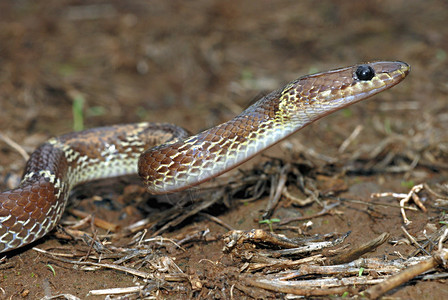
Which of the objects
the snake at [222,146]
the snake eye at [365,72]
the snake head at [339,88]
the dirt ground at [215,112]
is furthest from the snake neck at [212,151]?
the snake eye at [365,72]

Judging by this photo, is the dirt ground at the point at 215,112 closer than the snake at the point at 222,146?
Yes

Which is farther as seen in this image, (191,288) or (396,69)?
(396,69)

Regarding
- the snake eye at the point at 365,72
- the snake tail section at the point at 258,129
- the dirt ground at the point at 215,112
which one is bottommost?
the dirt ground at the point at 215,112

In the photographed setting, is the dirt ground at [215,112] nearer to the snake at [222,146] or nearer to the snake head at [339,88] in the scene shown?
the snake at [222,146]

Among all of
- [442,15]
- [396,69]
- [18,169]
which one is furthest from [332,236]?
[442,15]

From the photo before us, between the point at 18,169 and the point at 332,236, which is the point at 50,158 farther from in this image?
the point at 332,236

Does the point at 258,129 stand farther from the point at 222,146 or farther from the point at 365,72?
the point at 365,72

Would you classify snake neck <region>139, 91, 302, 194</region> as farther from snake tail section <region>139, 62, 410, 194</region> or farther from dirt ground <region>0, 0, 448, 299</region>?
dirt ground <region>0, 0, 448, 299</region>
